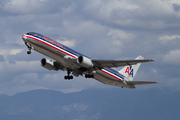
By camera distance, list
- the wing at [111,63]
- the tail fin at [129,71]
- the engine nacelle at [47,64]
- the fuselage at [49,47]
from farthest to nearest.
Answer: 1. the tail fin at [129,71]
2. the engine nacelle at [47,64]
3. the wing at [111,63]
4. the fuselage at [49,47]

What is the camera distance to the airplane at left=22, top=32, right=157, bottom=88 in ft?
170

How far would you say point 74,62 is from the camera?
2158 inches

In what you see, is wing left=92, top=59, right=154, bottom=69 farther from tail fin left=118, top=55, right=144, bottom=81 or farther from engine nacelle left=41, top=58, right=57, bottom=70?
tail fin left=118, top=55, right=144, bottom=81

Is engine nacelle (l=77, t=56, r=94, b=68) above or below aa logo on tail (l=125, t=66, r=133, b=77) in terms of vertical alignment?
below

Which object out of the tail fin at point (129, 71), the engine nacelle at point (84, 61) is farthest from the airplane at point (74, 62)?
the tail fin at point (129, 71)

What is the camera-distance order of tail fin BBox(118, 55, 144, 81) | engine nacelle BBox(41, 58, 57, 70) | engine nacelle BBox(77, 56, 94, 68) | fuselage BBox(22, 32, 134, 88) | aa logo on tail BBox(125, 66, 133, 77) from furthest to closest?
1. aa logo on tail BBox(125, 66, 133, 77)
2. tail fin BBox(118, 55, 144, 81)
3. engine nacelle BBox(41, 58, 57, 70)
4. engine nacelle BBox(77, 56, 94, 68)
5. fuselage BBox(22, 32, 134, 88)

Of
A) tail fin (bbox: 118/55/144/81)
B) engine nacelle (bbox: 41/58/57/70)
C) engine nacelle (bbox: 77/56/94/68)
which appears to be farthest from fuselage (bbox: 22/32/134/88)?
tail fin (bbox: 118/55/144/81)

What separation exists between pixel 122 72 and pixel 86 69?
1600cm

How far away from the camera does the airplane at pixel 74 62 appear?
170ft

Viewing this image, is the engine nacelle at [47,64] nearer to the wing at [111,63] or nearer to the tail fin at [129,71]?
the wing at [111,63]

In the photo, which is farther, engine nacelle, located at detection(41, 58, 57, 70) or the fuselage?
engine nacelle, located at detection(41, 58, 57, 70)

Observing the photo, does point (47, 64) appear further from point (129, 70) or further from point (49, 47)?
point (129, 70)

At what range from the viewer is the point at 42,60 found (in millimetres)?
59750

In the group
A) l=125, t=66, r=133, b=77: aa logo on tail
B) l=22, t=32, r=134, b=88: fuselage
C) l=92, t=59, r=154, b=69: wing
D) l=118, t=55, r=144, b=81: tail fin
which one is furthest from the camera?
l=125, t=66, r=133, b=77: aa logo on tail
